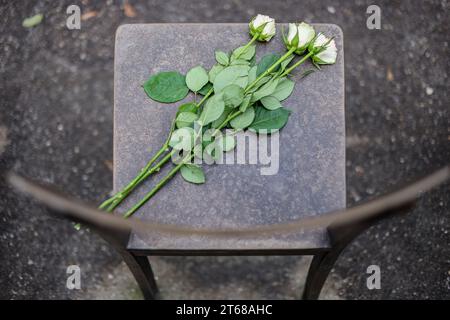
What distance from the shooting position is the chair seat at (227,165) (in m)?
0.85

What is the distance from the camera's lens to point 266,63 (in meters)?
0.85

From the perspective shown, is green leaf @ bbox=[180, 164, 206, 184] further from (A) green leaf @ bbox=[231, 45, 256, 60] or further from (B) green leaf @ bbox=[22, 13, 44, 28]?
(B) green leaf @ bbox=[22, 13, 44, 28]

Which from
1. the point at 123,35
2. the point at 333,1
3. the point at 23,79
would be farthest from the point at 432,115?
the point at 23,79

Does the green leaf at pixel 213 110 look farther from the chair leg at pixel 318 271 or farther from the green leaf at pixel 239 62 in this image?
the chair leg at pixel 318 271

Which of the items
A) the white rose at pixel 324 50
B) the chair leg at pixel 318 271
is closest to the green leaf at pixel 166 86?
the white rose at pixel 324 50

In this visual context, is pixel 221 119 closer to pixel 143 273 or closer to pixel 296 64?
pixel 296 64

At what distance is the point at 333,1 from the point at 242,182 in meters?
0.68

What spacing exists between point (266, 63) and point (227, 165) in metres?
0.17

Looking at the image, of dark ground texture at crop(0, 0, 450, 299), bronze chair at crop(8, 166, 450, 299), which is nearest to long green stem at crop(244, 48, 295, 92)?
bronze chair at crop(8, 166, 450, 299)

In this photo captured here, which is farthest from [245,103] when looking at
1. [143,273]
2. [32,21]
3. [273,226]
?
[32,21]
